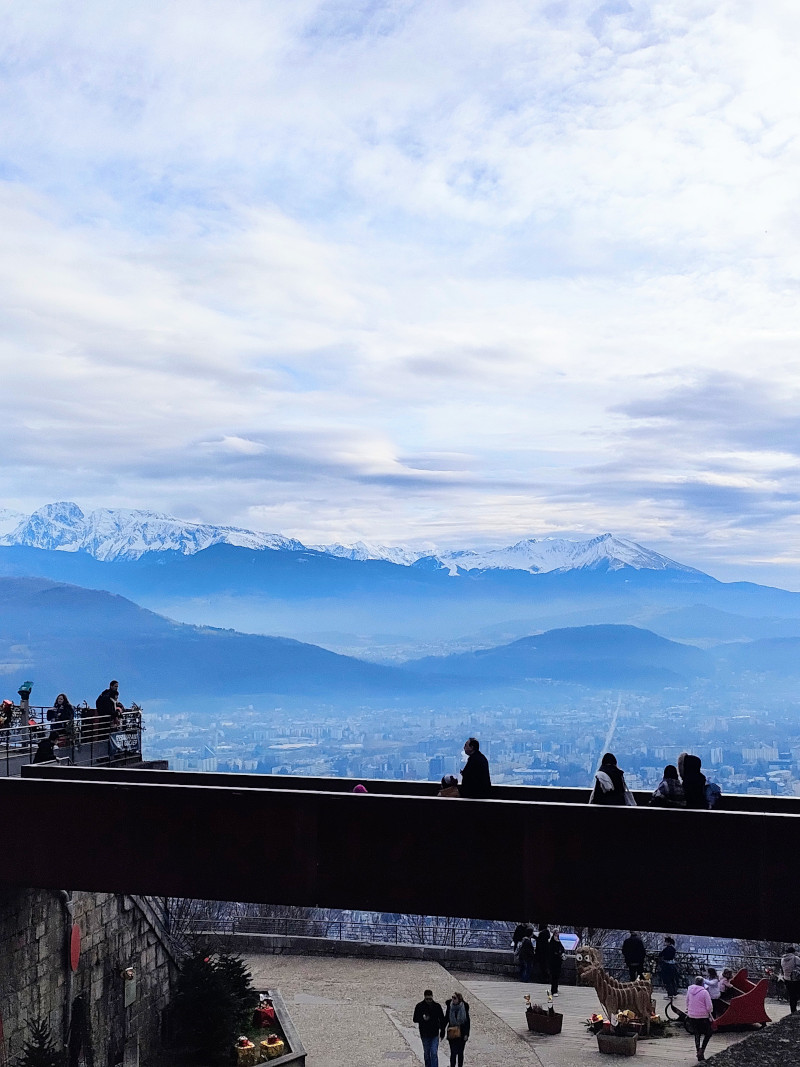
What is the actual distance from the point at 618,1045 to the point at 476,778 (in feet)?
47.9

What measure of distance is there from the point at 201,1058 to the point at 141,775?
863 cm

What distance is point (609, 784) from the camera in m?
13.9

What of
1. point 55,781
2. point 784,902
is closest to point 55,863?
point 55,781

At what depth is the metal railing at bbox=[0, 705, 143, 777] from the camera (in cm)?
2180

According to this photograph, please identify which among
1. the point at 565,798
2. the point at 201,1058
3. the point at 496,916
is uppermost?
the point at 565,798

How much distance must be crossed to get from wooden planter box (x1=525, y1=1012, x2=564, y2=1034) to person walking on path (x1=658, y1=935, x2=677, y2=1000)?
476cm

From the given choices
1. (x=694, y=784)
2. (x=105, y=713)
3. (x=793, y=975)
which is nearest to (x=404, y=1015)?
(x=793, y=975)

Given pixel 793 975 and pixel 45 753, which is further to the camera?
pixel 793 975

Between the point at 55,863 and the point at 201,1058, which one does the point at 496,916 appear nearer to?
the point at 55,863

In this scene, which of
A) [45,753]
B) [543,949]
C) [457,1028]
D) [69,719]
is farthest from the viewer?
[543,949]

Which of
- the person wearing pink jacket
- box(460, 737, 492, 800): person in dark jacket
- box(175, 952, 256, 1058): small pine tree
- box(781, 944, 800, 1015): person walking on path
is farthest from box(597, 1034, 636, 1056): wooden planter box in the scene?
box(460, 737, 492, 800): person in dark jacket

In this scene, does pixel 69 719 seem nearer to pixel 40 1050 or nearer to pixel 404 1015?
pixel 40 1050

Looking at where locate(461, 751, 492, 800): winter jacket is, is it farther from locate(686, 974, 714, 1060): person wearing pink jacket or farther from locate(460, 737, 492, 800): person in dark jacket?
locate(686, 974, 714, 1060): person wearing pink jacket

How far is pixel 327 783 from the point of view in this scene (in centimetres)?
1783
